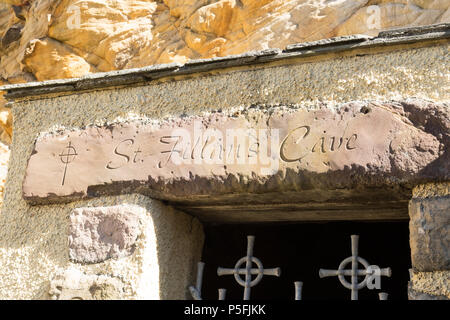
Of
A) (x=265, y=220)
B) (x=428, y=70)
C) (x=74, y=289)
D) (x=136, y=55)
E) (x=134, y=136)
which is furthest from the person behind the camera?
(x=136, y=55)

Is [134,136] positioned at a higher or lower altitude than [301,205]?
higher

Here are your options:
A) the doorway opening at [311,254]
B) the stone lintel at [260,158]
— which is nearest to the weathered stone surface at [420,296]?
the stone lintel at [260,158]

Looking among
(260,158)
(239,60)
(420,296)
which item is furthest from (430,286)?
(239,60)

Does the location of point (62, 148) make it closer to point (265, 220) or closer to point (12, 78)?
point (265, 220)

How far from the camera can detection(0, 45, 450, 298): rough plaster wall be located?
2.26 meters

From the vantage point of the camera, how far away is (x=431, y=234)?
2.02 m

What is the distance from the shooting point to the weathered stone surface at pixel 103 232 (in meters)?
2.39

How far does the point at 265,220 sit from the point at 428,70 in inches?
43.0

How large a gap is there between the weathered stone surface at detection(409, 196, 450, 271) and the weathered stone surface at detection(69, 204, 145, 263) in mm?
1104

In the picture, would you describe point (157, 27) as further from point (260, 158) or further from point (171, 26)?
point (260, 158)

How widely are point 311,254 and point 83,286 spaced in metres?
1.65

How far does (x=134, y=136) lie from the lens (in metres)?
2.56

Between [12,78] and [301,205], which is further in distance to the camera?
[12,78]

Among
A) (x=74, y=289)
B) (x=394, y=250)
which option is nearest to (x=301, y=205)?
(x=74, y=289)
